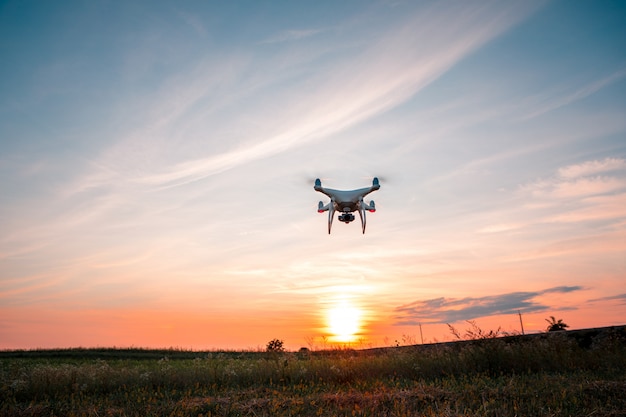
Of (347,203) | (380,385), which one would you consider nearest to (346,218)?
(347,203)

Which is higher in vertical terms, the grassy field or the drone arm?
the drone arm

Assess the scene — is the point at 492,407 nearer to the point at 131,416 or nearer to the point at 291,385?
the point at 291,385

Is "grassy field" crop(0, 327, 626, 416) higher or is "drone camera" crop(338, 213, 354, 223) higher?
"drone camera" crop(338, 213, 354, 223)

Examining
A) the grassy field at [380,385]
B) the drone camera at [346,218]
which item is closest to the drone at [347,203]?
the drone camera at [346,218]

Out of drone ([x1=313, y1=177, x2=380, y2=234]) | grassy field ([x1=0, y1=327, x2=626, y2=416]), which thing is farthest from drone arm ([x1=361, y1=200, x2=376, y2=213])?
grassy field ([x1=0, y1=327, x2=626, y2=416])

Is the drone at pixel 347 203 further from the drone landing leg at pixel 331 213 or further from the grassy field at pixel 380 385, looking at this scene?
the grassy field at pixel 380 385

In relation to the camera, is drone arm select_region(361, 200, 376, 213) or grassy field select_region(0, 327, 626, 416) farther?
drone arm select_region(361, 200, 376, 213)

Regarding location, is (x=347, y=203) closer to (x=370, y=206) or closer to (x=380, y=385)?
(x=370, y=206)

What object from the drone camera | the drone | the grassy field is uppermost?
the drone

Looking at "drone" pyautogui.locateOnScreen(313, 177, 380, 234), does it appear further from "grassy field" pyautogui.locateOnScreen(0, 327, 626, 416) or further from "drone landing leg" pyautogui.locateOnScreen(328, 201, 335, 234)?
"grassy field" pyautogui.locateOnScreen(0, 327, 626, 416)

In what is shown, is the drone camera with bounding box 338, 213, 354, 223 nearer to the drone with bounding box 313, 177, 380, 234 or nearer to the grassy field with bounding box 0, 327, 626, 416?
the drone with bounding box 313, 177, 380, 234
